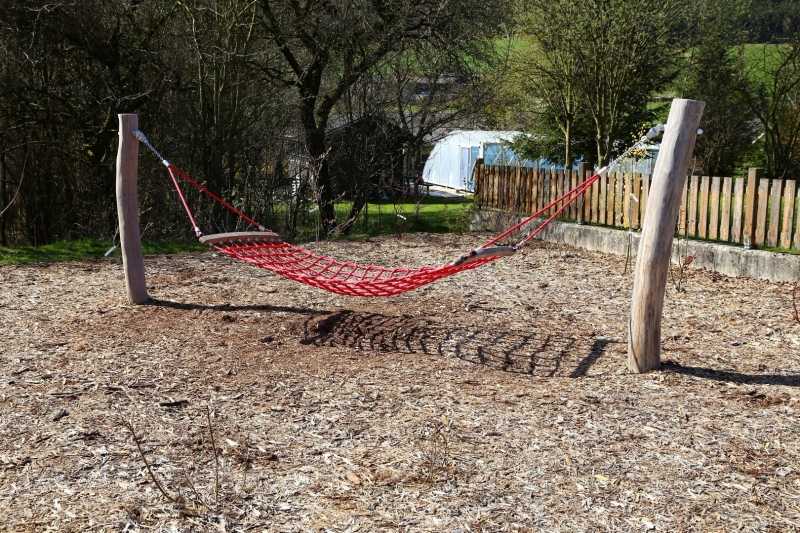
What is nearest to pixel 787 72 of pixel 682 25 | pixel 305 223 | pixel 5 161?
pixel 682 25

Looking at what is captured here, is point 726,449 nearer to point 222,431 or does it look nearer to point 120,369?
point 222,431

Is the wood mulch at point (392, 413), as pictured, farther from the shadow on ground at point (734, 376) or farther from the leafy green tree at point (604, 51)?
the leafy green tree at point (604, 51)

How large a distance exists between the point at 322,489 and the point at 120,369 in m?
1.98

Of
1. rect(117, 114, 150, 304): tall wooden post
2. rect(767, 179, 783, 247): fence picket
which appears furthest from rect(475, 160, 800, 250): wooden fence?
rect(117, 114, 150, 304): tall wooden post

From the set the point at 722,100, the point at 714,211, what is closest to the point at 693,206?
the point at 714,211

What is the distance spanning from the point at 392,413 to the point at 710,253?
4917 mm

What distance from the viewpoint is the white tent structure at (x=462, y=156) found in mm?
25984

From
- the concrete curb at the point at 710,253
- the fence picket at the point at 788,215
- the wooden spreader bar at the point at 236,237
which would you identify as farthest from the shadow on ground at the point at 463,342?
the fence picket at the point at 788,215

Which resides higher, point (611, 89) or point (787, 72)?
point (787, 72)

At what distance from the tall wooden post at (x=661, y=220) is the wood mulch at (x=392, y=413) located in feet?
0.95

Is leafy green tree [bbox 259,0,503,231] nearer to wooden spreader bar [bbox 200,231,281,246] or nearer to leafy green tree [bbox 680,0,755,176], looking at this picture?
wooden spreader bar [bbox 200,231,281,246]

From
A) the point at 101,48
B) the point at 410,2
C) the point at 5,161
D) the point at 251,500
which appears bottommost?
the point at 251,500

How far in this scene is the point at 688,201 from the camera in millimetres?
8352

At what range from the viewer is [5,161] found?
10.5 m
